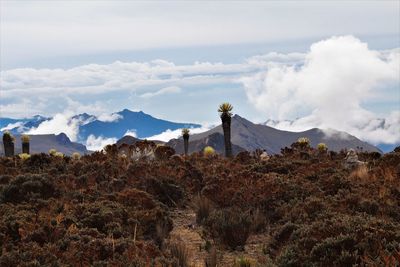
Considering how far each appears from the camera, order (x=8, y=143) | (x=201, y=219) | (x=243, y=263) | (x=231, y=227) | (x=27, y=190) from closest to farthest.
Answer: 1. (x=243, y=263)
2. (x=231, y=227)
3. (x=201, y=219)
4. (x=27, y=190)
5. (x=8, y=143)

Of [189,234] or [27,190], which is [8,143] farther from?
[189,234]

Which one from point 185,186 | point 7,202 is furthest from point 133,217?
point 185,186

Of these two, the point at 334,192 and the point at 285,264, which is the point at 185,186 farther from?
the point at 285,264

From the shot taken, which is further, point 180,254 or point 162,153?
point 162,153

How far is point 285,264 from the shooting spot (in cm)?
730

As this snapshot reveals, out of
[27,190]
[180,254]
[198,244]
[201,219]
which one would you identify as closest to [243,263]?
[180,254]

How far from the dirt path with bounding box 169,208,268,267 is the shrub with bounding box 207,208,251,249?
246 mm

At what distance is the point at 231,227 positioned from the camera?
10453mm

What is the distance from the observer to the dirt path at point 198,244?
9.26 metres

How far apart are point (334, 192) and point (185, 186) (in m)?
4.85

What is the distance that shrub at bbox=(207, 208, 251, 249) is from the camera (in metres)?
10.4

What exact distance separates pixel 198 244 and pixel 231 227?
0.81 metres

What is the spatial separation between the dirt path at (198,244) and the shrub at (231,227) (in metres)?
0.25

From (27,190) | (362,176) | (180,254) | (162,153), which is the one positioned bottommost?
(180,254)
